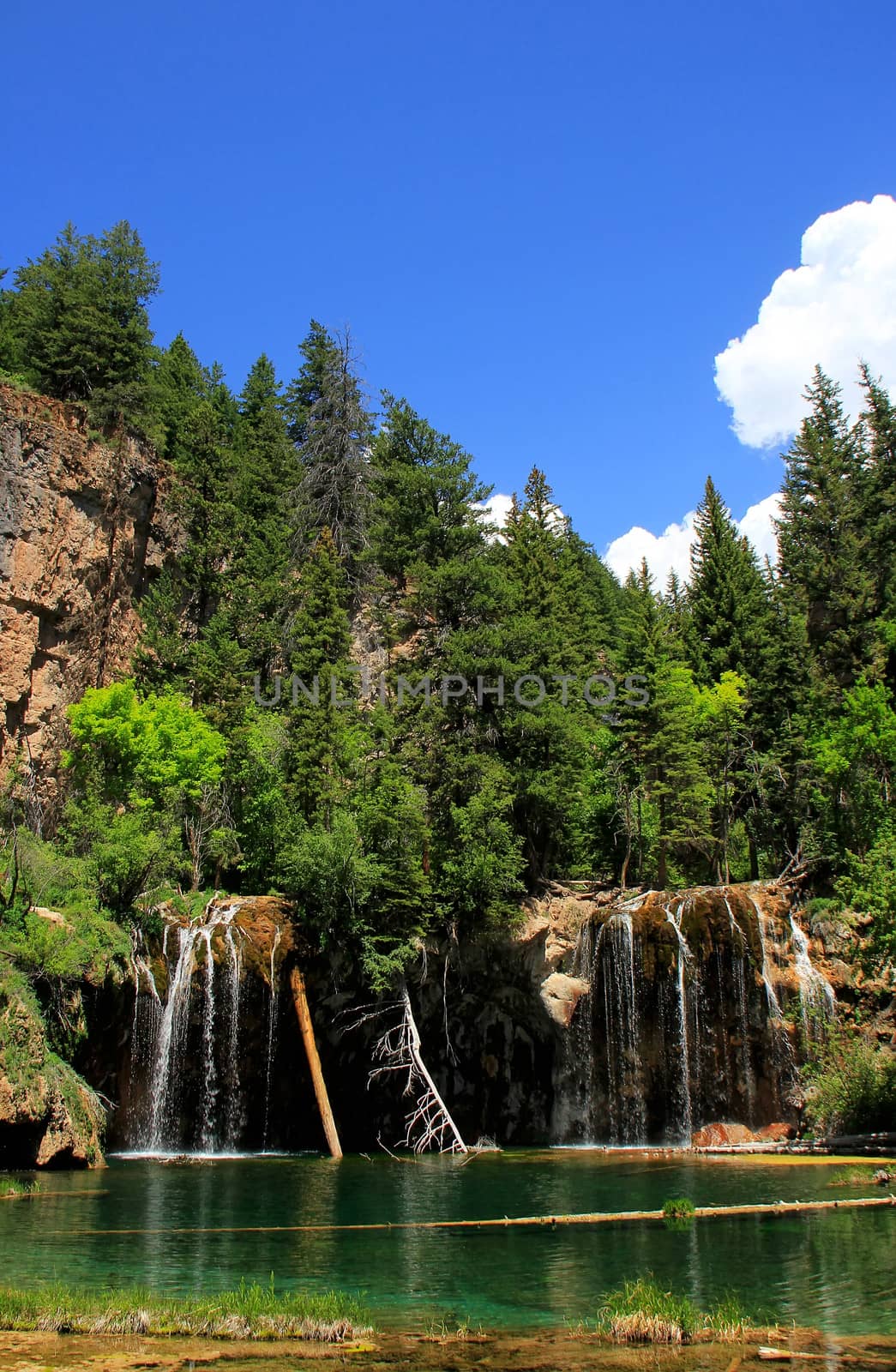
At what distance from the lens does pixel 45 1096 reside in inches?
806

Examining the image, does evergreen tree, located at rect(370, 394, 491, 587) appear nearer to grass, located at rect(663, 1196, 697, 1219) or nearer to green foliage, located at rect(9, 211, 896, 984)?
green foliage, located at rect(9, 211, 896, 984)

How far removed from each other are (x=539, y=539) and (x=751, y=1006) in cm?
2525

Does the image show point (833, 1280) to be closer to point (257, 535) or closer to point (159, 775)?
point (159, 775)

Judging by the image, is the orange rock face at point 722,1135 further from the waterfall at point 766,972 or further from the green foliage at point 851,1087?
the waterfall at point 766,972

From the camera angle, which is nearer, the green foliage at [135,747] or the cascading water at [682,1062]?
the cascading water at [682,1062]

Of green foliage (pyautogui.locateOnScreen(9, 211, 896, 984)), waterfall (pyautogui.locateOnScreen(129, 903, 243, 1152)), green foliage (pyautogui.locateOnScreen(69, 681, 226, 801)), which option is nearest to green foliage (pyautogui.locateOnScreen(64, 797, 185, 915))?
green foliage (pyautogui.locateOnScreen(9, 211, 896, 984))

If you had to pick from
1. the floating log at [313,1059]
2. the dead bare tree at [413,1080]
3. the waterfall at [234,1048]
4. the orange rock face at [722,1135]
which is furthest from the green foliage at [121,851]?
the orange rock face at [722,1135]

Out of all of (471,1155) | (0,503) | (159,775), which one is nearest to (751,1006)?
(471,1155)

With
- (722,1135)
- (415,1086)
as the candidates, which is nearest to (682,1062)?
(722,1135)

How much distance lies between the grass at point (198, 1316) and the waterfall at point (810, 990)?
20.4 metres

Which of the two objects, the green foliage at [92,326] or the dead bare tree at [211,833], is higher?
the green foliage at [92,326]

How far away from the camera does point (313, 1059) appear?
87.1ft

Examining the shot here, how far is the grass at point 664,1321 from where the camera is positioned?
27.9 ft

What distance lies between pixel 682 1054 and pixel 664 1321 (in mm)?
20413
